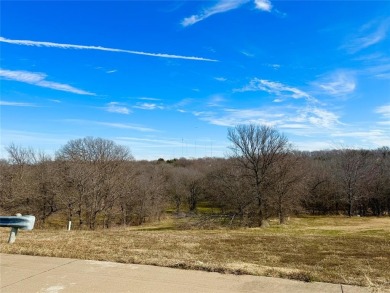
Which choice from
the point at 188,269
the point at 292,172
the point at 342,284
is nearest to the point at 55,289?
the point at 188,269

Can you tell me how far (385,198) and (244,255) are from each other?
168ft

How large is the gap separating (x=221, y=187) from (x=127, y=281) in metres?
35.2

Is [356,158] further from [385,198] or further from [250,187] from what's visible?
[250,187]

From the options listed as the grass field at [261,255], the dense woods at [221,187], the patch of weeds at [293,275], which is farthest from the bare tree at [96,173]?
the patch of weeds at [293,275]

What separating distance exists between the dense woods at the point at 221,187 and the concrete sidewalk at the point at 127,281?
29.1m

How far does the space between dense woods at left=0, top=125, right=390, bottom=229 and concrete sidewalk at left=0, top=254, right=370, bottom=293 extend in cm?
2906

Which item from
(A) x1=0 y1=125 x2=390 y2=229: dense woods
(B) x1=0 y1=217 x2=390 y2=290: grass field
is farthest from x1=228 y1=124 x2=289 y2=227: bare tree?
(B) x1=0 y1=217 x2=390 y2=290: grass field

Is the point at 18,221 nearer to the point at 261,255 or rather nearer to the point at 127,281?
the point at 127,281

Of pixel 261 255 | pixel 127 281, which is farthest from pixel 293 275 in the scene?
pixel 261 255

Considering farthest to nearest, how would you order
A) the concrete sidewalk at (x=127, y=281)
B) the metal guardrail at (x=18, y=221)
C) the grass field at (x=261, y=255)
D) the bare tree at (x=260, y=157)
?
the bare tree at (x=260, y=157)
the metal guardrail at (x=18, y=221)
the grass field at (x=261, y=255)
the concrete sidewalk at (x=127, y=281)

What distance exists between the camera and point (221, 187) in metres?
39.9

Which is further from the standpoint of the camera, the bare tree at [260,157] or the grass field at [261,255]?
the bare tree at [260,157]

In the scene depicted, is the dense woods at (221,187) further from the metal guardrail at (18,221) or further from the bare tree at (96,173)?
the metal guardrail at (18,221)

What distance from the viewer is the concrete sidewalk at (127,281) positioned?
4.61 metres
